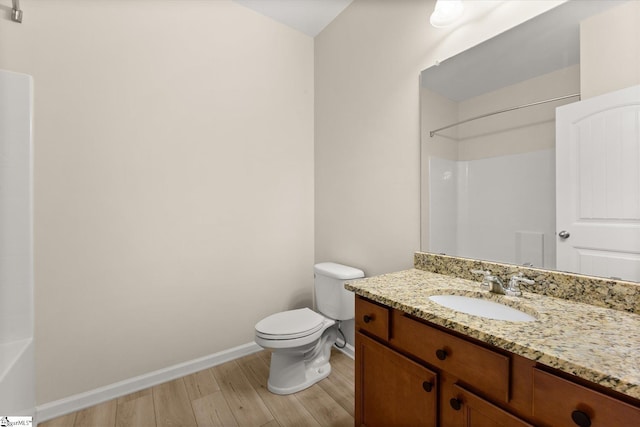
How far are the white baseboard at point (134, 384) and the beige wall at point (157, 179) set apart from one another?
43mm

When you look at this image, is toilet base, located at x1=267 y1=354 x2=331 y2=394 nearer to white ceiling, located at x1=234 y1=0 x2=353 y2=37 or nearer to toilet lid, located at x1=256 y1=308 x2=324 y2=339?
toilet lid, located at x1=256 y1=308 x2=324 y2=339

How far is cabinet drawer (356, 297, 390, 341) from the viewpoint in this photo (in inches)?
45.3

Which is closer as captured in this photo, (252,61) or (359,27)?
(359,27)

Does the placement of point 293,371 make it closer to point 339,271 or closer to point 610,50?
point 339,271

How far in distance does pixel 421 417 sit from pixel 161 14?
2.70 metres

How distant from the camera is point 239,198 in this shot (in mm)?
2201

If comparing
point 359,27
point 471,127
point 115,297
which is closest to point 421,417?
point 471,127

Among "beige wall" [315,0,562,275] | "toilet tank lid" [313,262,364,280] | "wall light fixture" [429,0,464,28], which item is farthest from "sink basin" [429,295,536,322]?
"wall light fixture" [429,0,464,28]

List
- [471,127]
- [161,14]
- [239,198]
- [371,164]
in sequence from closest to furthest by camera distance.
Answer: [471,127]
[161,14]
[371,164]
[239,198]

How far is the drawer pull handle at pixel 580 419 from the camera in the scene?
0.64 m

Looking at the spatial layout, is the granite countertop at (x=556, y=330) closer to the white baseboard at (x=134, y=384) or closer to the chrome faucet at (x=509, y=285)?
the chrome faucet at (x=509, y=285)

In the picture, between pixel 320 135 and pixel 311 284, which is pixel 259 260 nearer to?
pixel 311 284

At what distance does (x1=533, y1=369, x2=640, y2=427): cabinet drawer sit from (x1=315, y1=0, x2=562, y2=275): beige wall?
1.03 meters

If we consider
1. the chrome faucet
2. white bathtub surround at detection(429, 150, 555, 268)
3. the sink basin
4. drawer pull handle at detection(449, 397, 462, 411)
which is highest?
white bathtub surround at detection(429, 150, 555, 268)
